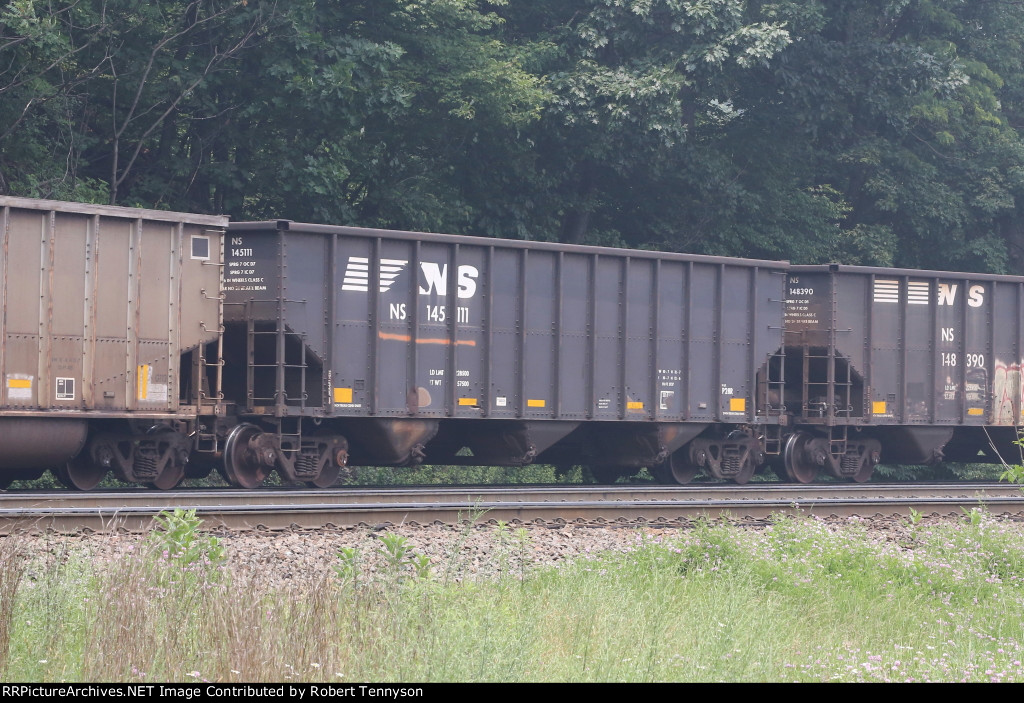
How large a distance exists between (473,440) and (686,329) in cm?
389

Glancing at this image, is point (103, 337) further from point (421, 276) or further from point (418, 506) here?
point (418, 506)

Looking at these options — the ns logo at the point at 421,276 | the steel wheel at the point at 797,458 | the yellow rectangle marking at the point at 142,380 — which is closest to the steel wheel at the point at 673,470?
the steel wheel at the point at 797,458

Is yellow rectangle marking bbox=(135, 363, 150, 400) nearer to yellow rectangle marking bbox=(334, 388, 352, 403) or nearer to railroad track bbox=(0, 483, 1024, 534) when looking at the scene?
railroad track bbox=(0, 483, 1024, 534)

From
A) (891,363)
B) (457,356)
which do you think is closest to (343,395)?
(457,356)

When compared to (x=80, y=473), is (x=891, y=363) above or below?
above

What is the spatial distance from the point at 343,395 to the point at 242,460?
5.29 feet

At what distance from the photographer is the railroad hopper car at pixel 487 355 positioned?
659 inches

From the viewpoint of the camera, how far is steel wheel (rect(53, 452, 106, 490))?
15.3 meters

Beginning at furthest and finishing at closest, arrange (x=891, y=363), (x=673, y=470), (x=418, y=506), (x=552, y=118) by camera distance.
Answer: (x=552, y=118), (x=891, y=363), (x=673, y=470), (x=418, y=506)

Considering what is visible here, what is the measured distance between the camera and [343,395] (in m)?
16.9

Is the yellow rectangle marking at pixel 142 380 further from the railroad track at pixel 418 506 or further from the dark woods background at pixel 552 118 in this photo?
the dark woods background at pixel 552 118

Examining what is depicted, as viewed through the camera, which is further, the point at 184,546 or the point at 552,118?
the point at 552,118

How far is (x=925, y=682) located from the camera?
7.32 meters

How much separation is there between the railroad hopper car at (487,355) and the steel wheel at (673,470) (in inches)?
1.5
